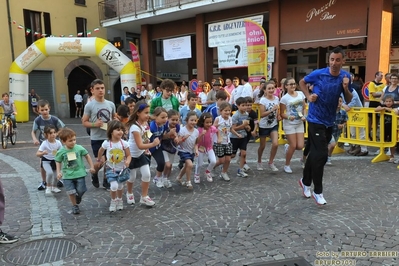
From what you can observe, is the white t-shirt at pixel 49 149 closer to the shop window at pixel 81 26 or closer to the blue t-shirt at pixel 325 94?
the blue t-shirt at pixel 325 94

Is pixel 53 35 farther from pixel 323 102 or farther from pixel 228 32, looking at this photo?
pixel 323 102

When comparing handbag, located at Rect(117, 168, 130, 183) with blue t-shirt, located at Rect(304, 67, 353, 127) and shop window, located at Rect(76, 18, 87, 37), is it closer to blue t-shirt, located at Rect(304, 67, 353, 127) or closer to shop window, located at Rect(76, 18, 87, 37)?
blue t-shirt, located at Rect(304, 67, 353, 127)

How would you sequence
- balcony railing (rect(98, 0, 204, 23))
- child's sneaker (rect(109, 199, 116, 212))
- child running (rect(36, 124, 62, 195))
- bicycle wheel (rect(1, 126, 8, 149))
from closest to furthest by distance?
child's sneaker (rect(109, 199, 116, 212)), child running (rect(36, 124, 62, 195)), bicycle wheel (rect(1, 126, 8, 149)), balcony railing (rect(98, 0, 204, 23))

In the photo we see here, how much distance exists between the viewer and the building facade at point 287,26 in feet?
39.0

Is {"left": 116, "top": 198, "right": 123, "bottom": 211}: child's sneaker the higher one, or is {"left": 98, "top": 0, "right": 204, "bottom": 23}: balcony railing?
{"left": 98, "top": 0, "right": 204, "bottom": 23}: balcony railing

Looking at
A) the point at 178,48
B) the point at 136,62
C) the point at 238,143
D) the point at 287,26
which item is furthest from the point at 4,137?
the point at 287,26

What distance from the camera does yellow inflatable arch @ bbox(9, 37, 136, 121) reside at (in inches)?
655

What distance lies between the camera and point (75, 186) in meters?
4.62

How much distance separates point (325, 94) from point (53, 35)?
21.2 m

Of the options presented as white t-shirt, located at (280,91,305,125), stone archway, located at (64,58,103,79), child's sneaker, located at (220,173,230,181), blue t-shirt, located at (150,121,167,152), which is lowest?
child's sneaker, located at (220,173,230,181)

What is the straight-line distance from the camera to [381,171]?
6.38 m

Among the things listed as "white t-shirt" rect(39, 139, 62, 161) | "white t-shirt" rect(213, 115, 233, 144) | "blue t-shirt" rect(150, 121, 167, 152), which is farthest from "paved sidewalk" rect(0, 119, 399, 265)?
"blue t-shirt" rect(150, 121, 167, 152)

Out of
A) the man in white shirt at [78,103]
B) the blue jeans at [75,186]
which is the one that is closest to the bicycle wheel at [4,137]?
the blue jeans at [75,186]

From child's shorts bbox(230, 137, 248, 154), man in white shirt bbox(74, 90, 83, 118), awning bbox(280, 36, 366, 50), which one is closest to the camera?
child's shorts bbox(230, 137, 248, 154)
